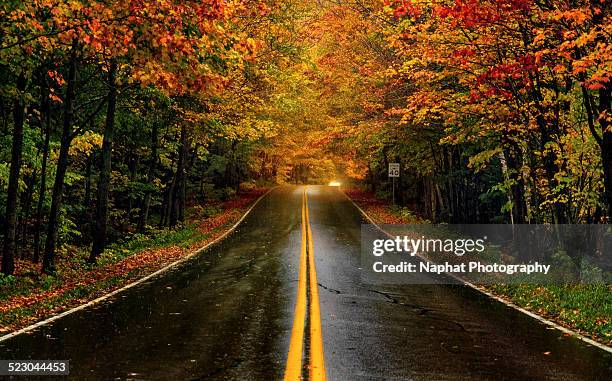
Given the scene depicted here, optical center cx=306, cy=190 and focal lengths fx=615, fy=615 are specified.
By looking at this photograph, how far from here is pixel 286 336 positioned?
8172 millimetres

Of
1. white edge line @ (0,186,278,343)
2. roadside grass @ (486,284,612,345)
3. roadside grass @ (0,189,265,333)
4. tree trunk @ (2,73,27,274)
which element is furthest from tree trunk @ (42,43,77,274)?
roadside grass @ (486,284,612,345)

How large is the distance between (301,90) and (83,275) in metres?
22.2

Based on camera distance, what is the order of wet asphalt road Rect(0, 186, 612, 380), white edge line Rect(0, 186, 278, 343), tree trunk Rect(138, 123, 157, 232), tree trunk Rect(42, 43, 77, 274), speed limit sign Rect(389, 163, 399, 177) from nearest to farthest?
wet asphalt road Rect(0, 186, 612, 380) → white edge line Rect(0, 186, 278, 343) → tree trunk Rect(42, 43, 77, 274) → tree trunk Rect(138, 123, 157, 232) → speed limit sign Rect(389, 163, 399, 177)

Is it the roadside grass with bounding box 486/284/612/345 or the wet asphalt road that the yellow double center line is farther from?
the roadside grass with bounding box 486/284/612/345

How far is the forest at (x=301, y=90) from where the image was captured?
10672mm

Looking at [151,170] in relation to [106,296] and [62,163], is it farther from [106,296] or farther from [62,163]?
[106,296]

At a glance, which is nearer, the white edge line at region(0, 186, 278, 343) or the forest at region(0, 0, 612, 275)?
the white edge line at region(0, 186, 278, 343)

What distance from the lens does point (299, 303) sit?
35.5 ft

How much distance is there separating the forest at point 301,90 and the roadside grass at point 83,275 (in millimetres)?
1043

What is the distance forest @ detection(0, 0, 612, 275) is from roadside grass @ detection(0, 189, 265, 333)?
1.04 metres

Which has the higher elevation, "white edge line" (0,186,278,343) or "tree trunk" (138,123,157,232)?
"tree trunk" (138,123,157,232)

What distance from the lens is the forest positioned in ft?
35.0

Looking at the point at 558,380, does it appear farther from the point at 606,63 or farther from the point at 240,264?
the point at 240,264

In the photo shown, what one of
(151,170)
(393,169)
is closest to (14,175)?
(151,170)
